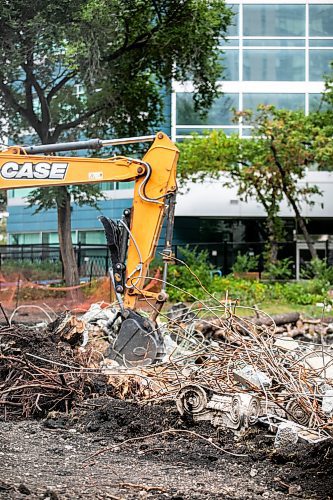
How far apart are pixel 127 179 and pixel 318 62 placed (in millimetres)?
29375

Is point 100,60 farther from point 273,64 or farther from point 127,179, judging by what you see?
point 273,64

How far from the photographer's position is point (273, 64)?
40.7 metres

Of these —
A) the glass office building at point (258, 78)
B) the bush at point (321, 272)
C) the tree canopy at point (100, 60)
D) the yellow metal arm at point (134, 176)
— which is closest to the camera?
the yellow metal arm at point (134, 176)

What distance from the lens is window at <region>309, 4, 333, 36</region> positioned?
40656 millimetres

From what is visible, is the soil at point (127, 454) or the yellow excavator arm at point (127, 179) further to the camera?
the yellow excavator arm at point (127, 179)

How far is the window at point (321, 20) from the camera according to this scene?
40.7m

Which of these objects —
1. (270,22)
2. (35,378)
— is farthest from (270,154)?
(35,378)

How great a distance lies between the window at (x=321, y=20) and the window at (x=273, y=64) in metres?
1.11

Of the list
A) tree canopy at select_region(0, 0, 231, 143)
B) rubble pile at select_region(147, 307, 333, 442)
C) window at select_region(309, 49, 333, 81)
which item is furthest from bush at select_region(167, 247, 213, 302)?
rubble pile at select_region(147, 307, 333, 442)

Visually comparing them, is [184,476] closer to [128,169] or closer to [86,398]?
[86,398]

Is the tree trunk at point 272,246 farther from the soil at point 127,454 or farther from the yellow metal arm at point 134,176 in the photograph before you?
the soil at point 127,454

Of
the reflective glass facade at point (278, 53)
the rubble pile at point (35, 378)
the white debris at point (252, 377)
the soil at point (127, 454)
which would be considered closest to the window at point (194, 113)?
the reflective glass facade at point (278, 53)

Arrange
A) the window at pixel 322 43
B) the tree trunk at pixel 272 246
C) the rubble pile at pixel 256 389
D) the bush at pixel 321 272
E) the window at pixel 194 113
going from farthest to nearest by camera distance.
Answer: the window at pixel 322 43
the window at pixel 194 113
the tree trunk at pixel 272 246
the bush at pixel 321 272
the rubble pile at pixel 256 389

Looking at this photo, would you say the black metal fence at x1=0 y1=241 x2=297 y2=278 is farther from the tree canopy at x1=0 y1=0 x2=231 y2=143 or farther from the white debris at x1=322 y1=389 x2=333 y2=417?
the white debris at x1=322 y1=389 x2=333 y2=417
